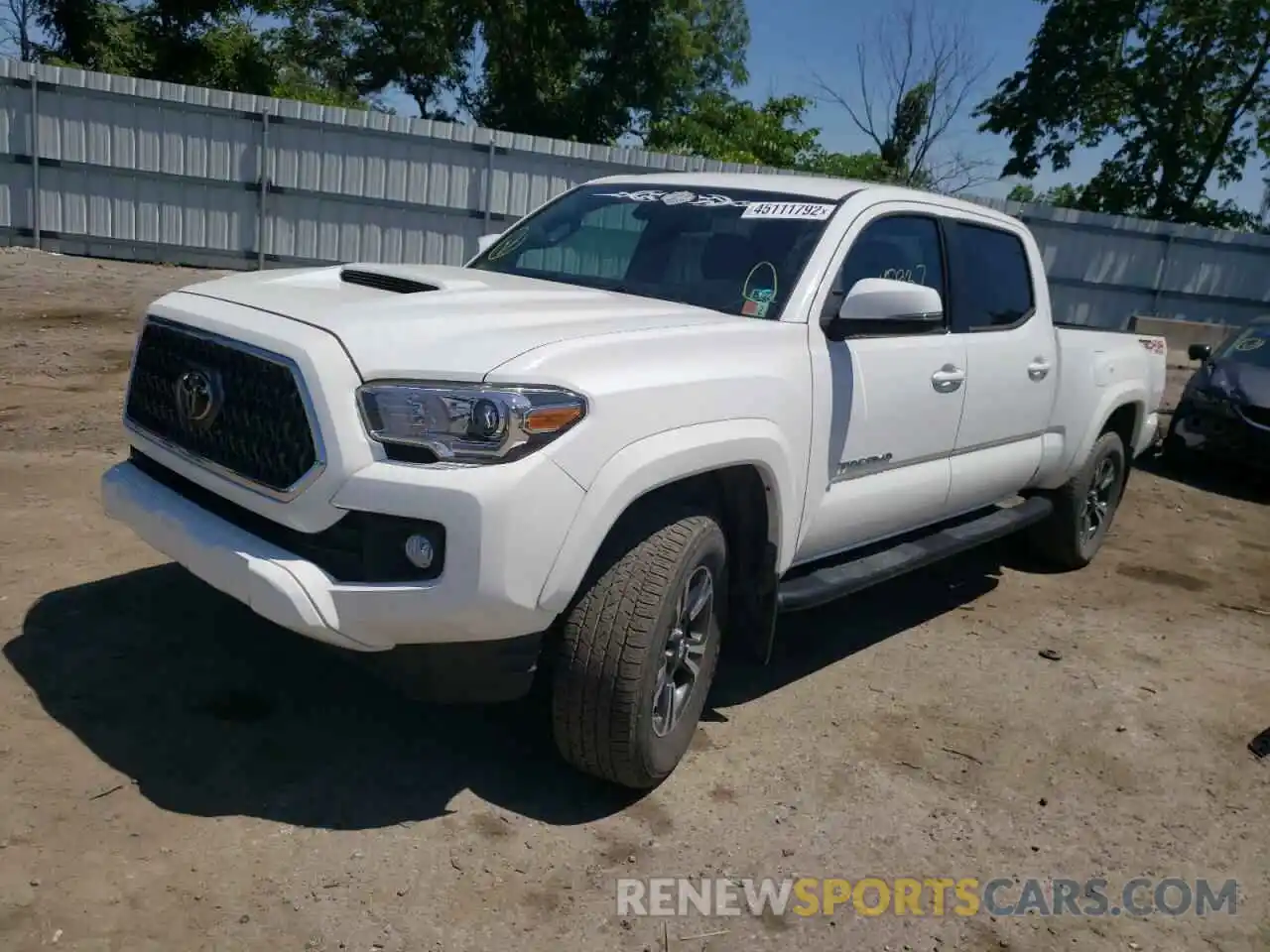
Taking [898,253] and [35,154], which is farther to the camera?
[35,154]

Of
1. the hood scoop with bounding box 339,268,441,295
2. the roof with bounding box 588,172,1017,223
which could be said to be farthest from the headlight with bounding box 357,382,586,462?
the roof with bounding box 588,172,1017,223

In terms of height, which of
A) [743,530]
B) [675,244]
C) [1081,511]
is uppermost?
[675,244]

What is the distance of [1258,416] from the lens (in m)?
8.87

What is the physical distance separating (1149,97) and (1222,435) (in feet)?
65.0

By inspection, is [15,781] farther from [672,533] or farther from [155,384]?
[672,533]

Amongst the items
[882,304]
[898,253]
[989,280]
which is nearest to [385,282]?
[882,304]

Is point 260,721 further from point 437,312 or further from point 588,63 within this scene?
point 588,63

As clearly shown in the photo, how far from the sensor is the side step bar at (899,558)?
12.6 ft

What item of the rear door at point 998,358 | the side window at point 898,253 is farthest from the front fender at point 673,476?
the rear door at point 998,358

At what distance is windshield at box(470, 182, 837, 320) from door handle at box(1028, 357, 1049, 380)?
1667 millimetres

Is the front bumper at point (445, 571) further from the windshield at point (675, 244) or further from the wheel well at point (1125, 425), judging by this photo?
the wheel well at point (1125, 425)

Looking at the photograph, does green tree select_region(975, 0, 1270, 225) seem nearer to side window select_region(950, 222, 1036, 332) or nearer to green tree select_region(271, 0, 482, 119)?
green tree select_region(271, 0, 482, 119)

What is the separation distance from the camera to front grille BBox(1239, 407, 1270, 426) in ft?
29.0

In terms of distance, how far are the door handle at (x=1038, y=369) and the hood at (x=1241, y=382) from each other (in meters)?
4.54
